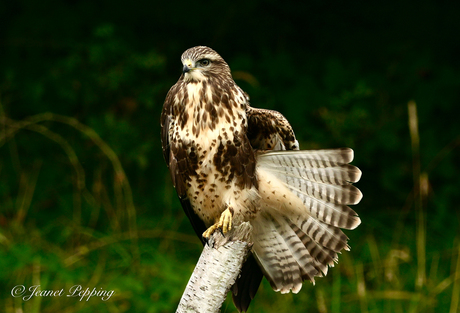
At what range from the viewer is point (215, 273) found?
1.95 meters

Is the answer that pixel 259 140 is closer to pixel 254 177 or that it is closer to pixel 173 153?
pixel 254 177

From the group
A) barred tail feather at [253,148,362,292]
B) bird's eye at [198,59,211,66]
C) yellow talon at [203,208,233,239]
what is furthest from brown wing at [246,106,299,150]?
yellow talon at [203,208,233,239]

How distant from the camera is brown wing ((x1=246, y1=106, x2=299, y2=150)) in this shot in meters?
2.59

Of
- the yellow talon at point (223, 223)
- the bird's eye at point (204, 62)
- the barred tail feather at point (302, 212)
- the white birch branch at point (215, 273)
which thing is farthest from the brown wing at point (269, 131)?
the white birch branch at point (215, 273)

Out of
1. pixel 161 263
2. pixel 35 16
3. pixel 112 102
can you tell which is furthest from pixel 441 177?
pixel 35 16

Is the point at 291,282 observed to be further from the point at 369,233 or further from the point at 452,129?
the point at 452,129

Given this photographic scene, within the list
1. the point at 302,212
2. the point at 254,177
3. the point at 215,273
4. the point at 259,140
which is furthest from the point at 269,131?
the point at 215,273

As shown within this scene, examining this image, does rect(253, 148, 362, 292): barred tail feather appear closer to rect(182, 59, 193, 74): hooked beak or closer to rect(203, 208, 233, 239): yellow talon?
rect(203, 208, 233, 239): yellow talon

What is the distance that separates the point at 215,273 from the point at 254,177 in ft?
2.24

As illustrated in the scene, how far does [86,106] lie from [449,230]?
9.06 ft

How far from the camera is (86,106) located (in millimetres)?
4371

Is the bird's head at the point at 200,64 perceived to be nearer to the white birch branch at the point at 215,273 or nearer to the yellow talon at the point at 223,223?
the yellow talon at the point at 223,223

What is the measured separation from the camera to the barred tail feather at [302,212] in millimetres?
2410

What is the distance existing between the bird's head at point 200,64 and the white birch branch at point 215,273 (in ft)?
2.43
